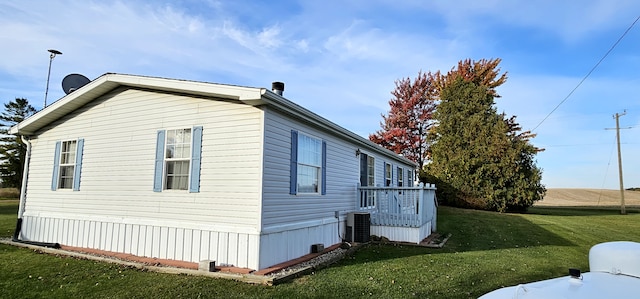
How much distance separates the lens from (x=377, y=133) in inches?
1093

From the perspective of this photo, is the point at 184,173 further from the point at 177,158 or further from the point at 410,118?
the point at 410,118

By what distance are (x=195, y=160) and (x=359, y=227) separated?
4470 mm

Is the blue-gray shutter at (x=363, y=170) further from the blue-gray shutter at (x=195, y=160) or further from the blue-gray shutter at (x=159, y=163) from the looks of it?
the blue-gray shutter at (x=159, y=163)

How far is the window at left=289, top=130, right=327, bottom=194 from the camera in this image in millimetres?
7143

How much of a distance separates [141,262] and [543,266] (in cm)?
758

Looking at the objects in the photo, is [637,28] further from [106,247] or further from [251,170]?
[106,247]

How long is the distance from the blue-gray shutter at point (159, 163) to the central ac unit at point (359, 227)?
4576mm

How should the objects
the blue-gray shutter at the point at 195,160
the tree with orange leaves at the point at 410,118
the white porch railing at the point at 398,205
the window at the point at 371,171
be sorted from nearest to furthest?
the blue-gray shutter at the point at 195,160
the white porch railing at the point at 398,205
the window at the point at 371,171
the tree with orange leaves at the point at 410,118

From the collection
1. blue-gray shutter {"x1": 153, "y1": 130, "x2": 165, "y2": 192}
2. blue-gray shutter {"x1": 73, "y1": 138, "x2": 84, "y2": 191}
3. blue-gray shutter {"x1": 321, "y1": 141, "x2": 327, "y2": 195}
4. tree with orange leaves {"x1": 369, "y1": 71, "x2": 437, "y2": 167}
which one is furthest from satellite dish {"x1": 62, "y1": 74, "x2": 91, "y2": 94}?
tree with orange leaves {"x1": 369, "y1": 71, "x2": 437, "y2": 167}

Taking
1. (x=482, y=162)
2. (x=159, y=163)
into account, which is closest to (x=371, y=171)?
(x=159, y=163)

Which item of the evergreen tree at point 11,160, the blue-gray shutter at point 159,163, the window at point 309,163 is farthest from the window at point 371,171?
the evergreen tree at point 11,160

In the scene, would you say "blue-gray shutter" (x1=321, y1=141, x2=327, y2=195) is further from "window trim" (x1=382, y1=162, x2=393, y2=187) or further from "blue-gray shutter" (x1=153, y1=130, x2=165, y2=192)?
"window trim" (x1=382, y1=162, x2=393, y2=187)

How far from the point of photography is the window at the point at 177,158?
22.3 feet

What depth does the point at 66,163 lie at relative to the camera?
8.67 m
